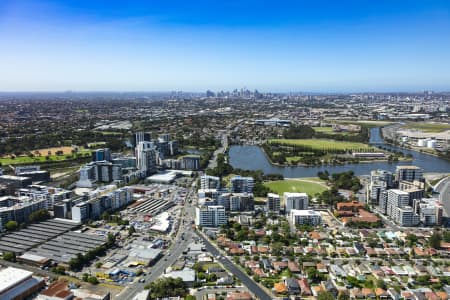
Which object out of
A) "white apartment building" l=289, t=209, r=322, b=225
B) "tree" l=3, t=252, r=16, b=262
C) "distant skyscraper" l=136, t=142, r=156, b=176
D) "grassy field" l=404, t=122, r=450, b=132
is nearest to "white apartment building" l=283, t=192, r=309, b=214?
"white apartment building" l=289, t=209, r=322, b=225

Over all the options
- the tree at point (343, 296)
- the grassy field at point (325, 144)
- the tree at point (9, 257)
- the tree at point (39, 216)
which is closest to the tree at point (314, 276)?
the tree at point (343, 296)

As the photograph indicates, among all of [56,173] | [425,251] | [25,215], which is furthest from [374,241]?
[56,173]

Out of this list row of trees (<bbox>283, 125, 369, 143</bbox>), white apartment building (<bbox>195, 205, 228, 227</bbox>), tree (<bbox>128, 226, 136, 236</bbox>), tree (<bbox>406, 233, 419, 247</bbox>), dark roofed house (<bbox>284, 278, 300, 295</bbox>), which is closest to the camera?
dark roofed house (<bbox>284, 278, 300, 295</bbox>)

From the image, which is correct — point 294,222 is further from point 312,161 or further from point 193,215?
point 312,161

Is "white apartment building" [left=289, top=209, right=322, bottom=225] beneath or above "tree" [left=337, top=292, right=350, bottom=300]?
above

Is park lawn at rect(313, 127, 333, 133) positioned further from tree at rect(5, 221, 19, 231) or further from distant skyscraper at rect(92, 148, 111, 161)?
tree at rect(5, 221, 19, 231)

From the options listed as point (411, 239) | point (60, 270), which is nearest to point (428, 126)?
point (411, 239)
